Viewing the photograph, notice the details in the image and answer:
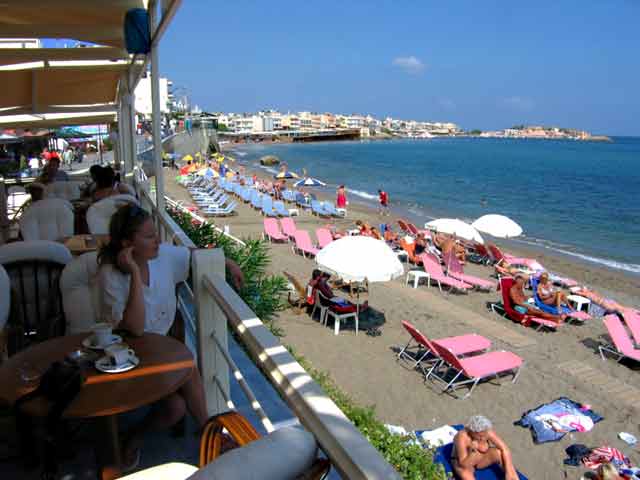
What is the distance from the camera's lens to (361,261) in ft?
26.8

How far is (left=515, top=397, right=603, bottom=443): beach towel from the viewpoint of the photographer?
5.64 meters

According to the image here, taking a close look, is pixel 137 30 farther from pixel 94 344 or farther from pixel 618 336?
pixel 618 336

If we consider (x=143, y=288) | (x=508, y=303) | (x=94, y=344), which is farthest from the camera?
(x=508, y=303)

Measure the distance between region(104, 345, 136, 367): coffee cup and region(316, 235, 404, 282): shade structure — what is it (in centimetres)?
622

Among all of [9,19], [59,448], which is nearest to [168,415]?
[59,448]

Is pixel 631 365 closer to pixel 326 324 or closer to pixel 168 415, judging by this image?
pixel 326 324

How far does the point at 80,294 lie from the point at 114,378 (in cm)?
88

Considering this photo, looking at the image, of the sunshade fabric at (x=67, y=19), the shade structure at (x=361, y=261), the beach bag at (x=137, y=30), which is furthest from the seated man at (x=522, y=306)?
→ the beach bag at (x=137, y=30)

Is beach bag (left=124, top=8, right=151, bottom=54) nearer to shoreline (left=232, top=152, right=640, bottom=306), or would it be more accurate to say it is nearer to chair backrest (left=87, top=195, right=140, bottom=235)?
chair backrest (left=87, top=195, right=140, bottom=235)

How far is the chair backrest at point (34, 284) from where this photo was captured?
2807mm

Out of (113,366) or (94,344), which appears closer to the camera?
(113,366)

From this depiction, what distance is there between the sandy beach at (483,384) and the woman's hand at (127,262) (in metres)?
4.27

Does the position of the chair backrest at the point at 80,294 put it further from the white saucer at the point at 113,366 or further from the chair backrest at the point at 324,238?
the chair backrest at the point at 324,238

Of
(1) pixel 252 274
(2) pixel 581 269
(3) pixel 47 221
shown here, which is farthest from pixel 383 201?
(3) pixel 47 221
